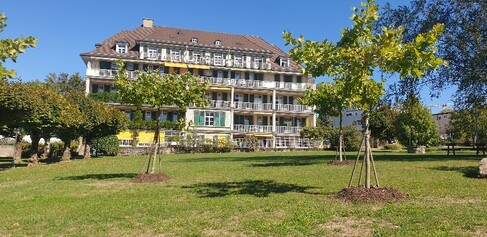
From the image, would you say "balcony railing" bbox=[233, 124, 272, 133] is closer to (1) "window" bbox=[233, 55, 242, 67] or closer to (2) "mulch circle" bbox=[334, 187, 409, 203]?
(1) "window" bbox=[233, 55, 242, 67]

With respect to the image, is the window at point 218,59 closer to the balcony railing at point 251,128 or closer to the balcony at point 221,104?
the balcony at point 221,104

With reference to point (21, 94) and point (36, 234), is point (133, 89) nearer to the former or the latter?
point (36, 234)

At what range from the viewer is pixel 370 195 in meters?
9.77

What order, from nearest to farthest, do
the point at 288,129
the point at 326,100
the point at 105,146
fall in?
1. the point at 326,100
2. the point at 105,146
3. the point at 288,129

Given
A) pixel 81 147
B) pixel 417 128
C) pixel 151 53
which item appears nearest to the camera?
pixel 81 147

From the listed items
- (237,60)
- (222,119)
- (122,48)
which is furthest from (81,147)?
(237,60)

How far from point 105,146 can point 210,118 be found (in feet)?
54.9

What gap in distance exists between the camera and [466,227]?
7.07m

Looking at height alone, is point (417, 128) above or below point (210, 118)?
below

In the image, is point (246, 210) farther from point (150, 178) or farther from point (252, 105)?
point (252, 105)

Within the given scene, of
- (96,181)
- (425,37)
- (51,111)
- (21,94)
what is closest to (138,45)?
(51,111)

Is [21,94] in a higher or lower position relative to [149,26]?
lower

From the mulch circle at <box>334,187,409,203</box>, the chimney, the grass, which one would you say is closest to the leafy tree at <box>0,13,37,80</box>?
the grass

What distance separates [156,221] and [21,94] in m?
18.4
